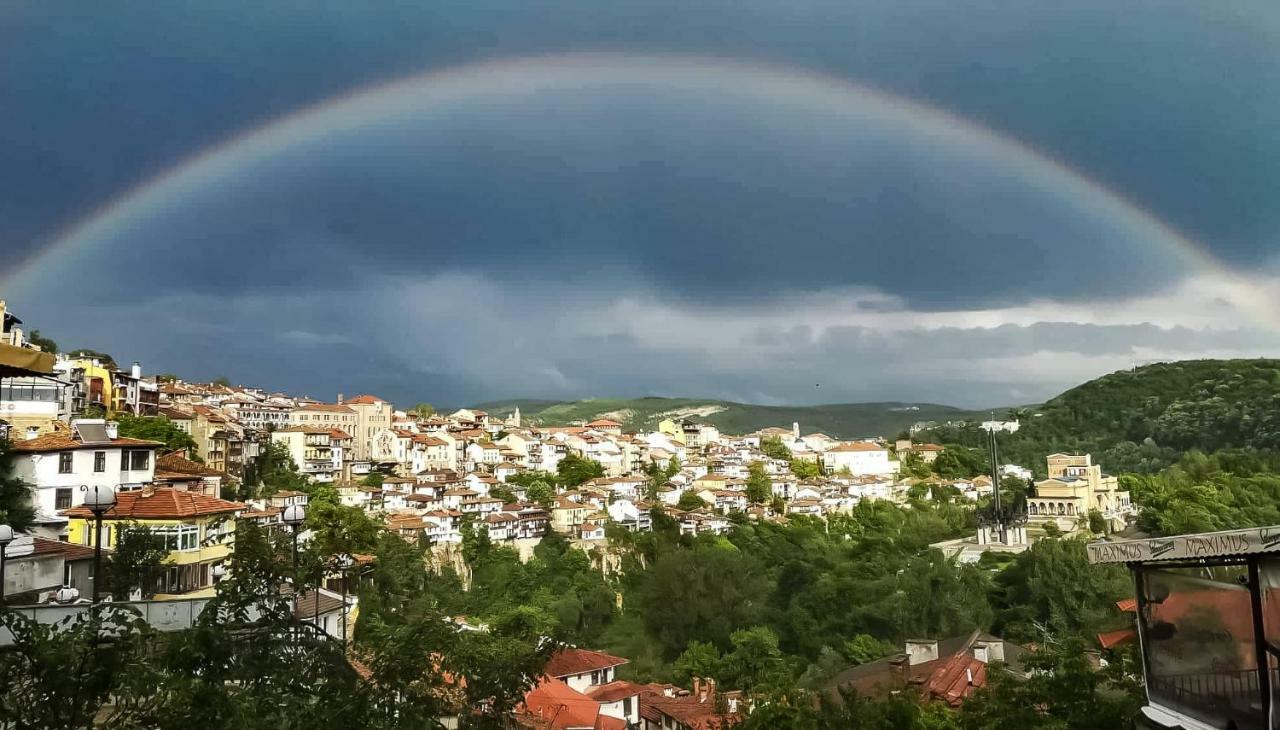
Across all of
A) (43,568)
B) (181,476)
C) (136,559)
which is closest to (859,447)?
(181,476)

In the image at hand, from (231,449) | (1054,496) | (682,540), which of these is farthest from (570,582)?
(1054,496)

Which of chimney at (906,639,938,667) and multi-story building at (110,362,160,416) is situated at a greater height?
multi-story building at (110,362,160,416)

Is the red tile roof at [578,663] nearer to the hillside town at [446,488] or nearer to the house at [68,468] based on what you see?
the hillside town at [446,488]

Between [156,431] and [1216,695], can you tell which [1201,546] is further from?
[156,431]

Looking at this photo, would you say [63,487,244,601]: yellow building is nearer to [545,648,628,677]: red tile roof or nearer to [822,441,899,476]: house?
[545,648,628,677]: red tile roof

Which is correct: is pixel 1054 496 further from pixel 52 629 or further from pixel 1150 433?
pixel 52 629

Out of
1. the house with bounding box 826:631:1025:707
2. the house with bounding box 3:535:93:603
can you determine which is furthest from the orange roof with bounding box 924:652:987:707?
the house with bounding box 3:535:93:603
